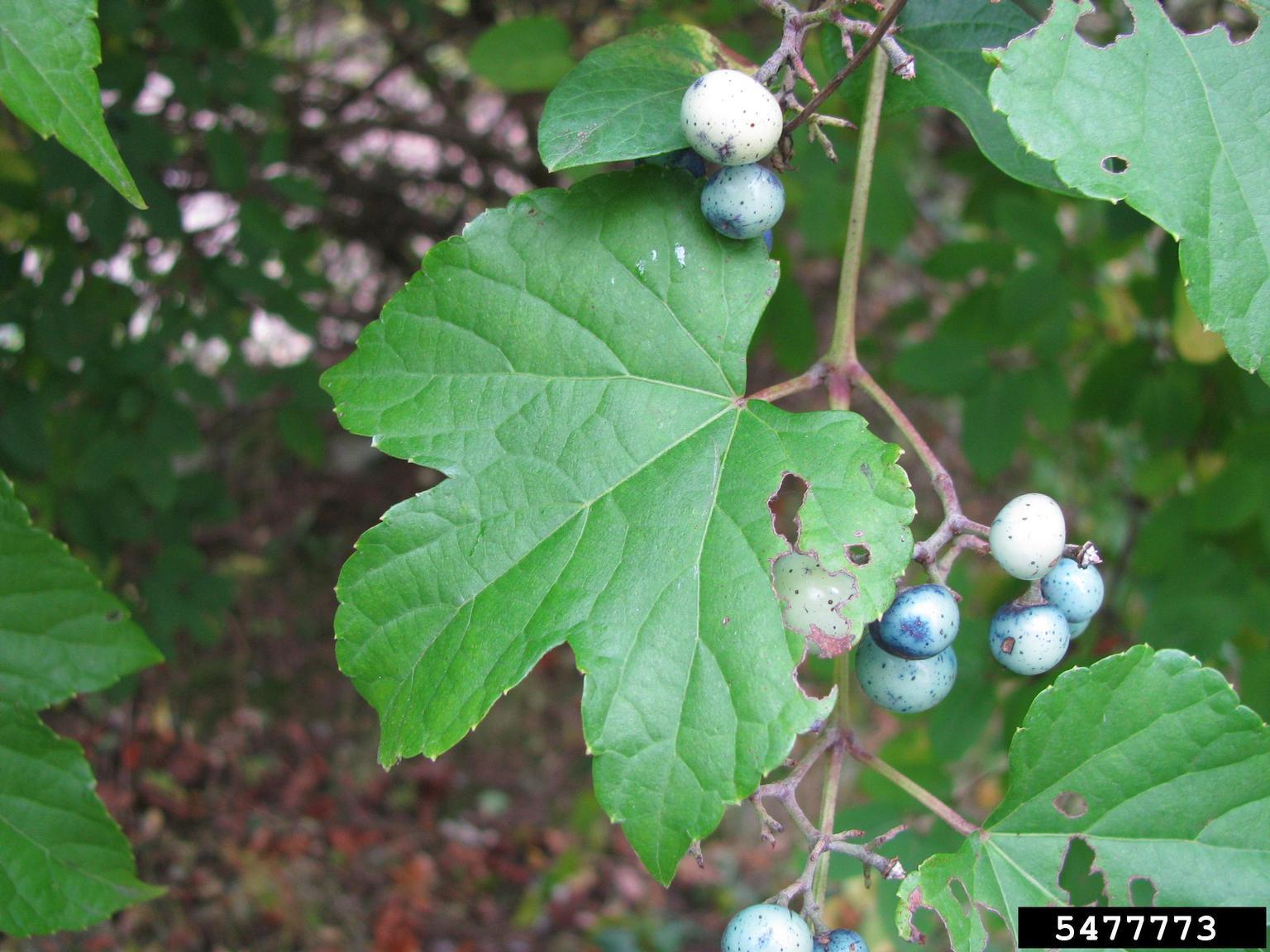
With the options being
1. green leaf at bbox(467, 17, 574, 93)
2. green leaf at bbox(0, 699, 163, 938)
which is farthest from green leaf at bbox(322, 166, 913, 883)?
green leaf at bbox(467, 17, 574, 93)

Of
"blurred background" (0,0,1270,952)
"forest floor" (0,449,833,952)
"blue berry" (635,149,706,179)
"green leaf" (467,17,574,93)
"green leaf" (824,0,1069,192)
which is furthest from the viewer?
"forest floor" (0,449,833,952)

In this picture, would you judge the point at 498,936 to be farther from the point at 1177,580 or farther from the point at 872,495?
the point at 872,495

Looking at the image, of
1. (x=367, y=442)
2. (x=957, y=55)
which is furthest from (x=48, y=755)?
(x=367, y=442)

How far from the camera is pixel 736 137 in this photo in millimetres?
1167

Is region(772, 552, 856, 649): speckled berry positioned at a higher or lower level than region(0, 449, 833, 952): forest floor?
higher

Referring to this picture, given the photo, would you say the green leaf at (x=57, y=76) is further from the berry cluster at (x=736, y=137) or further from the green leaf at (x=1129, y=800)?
the green leaf at (x=1129, y=800)

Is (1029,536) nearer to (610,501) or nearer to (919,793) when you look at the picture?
(919,793)

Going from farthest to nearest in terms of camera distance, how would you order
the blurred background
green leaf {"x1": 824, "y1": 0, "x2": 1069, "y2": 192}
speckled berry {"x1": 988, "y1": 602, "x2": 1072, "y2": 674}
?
the blurred background < green leaf {"x1": 824, "y1": 0, "x2": 1069, "y2": 192} < speckled berry {"x1": 988, "y1": 602, "x2": 1072, "y2": 674}

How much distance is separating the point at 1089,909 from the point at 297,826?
279cm

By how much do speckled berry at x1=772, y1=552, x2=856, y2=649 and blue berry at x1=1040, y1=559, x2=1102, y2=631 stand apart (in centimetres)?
27

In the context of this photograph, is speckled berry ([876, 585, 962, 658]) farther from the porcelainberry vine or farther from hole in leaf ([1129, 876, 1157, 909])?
hole in leaf ([1129, 876, 1157, 909])

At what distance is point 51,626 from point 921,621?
3.73 ft

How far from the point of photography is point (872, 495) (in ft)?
3.91

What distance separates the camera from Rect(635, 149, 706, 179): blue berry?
52.1 inches
